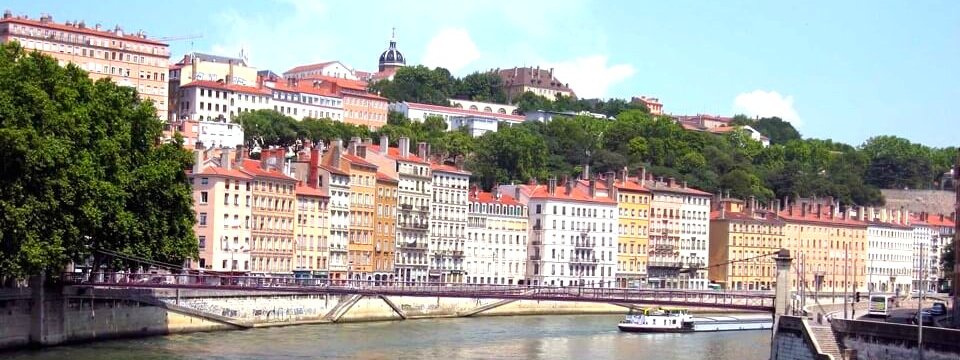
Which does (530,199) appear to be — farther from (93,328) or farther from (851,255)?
(93,328)

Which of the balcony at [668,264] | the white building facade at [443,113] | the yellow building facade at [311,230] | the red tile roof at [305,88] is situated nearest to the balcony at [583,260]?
the balcony at [668,264]

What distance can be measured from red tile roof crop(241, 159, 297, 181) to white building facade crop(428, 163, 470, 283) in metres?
13.9

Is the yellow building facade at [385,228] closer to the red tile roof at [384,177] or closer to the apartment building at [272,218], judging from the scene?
the red tile roof at [384,177]

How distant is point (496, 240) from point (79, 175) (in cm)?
5460

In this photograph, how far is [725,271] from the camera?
124m

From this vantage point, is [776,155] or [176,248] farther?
[776,155]

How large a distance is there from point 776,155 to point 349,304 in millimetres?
105600

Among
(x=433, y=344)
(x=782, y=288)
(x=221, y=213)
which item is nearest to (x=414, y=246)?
(x=221, y=213)

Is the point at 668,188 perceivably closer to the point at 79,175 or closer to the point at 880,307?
the point at 880,307

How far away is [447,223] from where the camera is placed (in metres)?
104

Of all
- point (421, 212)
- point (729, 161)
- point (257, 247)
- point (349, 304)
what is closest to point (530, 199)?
point (421, 212)

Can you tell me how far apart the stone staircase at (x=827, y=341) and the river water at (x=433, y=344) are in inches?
566

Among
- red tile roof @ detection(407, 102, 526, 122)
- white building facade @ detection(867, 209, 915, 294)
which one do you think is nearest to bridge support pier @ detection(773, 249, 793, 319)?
white building facade @ detection(867, 209, 915, 294)

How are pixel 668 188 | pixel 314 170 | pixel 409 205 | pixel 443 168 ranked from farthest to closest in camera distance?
pixel 668 188
pixel 443 168
pixel 409 205
pixel 314 170
